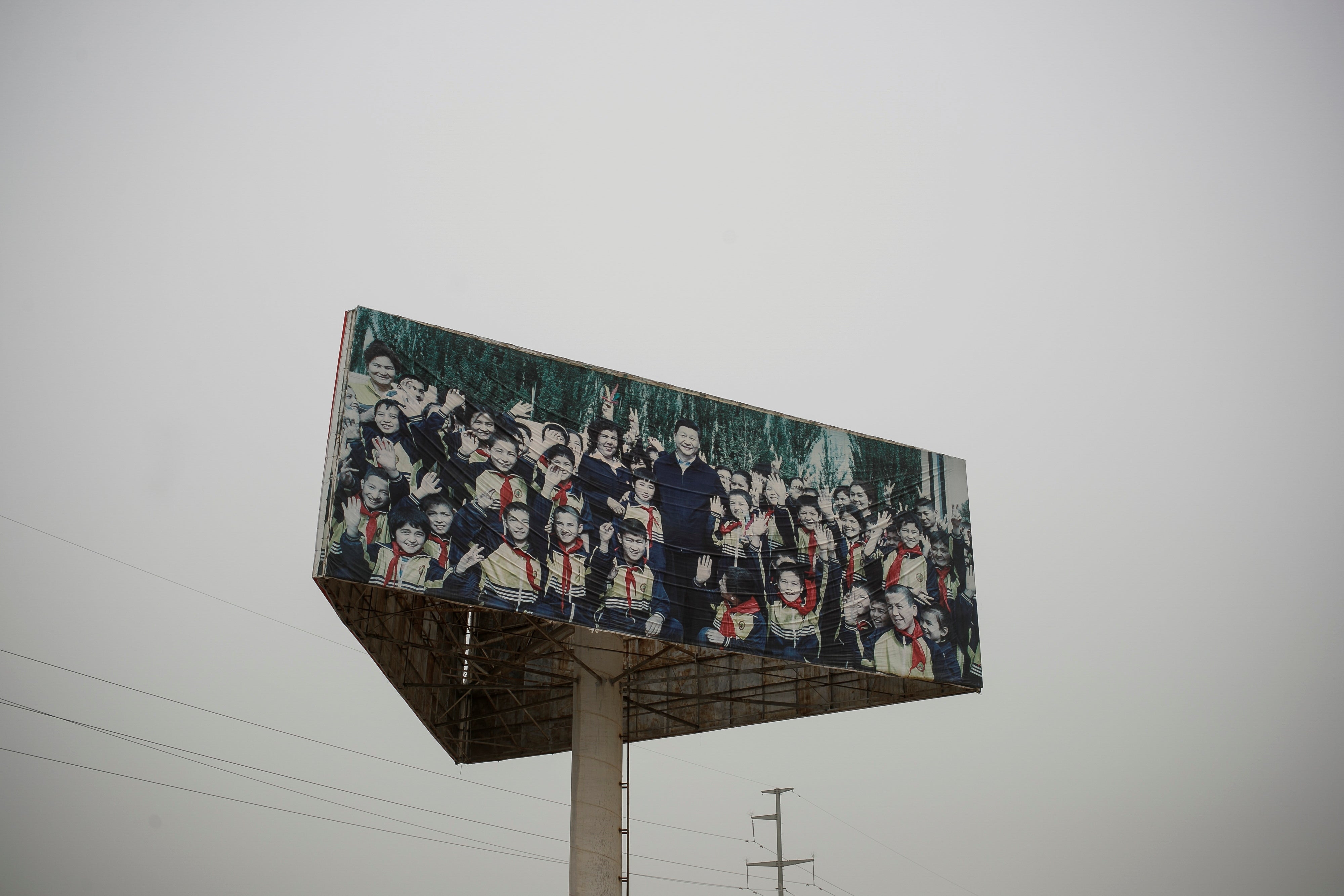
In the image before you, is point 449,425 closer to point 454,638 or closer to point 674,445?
point 674,445

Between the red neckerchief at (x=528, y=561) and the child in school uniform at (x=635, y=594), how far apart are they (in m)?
1.44

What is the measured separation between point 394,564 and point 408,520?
2.92 ft

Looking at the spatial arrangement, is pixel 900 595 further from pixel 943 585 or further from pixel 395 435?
pixel 395 435

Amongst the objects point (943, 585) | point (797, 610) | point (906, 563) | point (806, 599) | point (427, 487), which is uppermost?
point (906, 563)

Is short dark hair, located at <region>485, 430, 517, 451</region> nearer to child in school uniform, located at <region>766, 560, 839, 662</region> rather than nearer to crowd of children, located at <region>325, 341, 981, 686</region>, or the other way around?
crowd of children, located at <region>325, 341, 981, 686</region>

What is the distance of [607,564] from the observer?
76.0 feet

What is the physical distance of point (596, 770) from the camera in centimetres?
2480

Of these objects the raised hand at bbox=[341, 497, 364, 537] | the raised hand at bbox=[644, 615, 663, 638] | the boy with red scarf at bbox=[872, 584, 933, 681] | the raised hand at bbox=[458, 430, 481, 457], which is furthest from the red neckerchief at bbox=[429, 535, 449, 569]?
the boy with red scarf at bbox=[872, 584, 933, 681]

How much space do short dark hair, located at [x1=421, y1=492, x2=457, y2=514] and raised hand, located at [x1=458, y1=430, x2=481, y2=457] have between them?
998 millimetres

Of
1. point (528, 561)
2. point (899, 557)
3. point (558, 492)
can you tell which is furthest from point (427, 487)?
point (899, 557)

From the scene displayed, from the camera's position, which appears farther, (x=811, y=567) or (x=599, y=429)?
(x=811, y=567)

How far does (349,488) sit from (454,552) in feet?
7.45

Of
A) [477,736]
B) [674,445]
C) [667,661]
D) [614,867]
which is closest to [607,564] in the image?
[674,445]

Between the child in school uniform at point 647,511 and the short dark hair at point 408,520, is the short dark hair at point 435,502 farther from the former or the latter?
the child in school uniform at point 647,511
